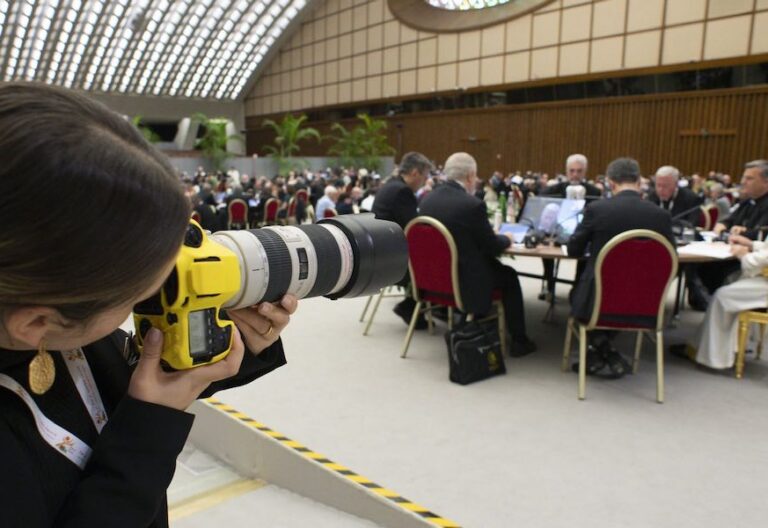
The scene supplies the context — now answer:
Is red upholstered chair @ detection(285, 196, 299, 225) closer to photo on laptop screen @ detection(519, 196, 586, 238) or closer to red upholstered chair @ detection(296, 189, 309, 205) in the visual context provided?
red upholstered chair @ detection(296, 189, 309, 205)

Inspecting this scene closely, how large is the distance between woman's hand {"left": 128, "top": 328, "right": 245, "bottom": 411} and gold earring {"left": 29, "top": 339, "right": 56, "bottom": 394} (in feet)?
0.23

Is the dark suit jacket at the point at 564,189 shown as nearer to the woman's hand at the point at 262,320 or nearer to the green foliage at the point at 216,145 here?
the woman's hand at the point at 262,320

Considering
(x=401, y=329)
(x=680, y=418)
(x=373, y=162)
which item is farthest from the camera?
(x=373, y=162)

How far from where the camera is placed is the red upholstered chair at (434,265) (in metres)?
3.18

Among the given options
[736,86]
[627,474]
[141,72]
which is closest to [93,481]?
[627,474]

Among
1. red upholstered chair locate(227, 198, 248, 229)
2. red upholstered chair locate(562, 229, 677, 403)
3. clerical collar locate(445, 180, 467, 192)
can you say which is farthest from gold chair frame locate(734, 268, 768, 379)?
red upholstered chair locate(227, 198, 248, 229)

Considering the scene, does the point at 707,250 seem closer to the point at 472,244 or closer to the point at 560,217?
the point at 560,217

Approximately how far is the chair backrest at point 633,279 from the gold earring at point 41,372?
2663 millimetres

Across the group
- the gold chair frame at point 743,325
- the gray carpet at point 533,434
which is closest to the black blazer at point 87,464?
the gray carpet at point 533,434

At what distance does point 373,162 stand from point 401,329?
17424 mm

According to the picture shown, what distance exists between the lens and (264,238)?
2.39 feet

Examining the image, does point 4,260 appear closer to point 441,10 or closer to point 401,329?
point 401,329

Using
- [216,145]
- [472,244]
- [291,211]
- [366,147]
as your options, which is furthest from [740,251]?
[216,145]

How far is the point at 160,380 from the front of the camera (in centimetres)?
56
